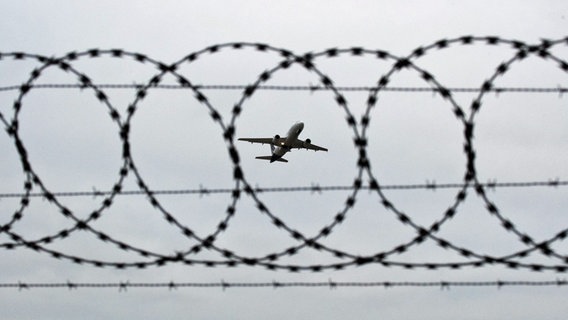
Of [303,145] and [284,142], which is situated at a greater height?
[284,142]

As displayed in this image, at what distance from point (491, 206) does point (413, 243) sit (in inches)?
57.9

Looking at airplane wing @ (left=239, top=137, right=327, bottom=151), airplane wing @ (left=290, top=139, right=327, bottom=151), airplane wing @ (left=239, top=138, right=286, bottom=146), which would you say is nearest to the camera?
airplane wing @ (left=239, top=138, right=286, bottom=146)

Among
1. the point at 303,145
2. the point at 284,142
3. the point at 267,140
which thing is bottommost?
the point at 303,145

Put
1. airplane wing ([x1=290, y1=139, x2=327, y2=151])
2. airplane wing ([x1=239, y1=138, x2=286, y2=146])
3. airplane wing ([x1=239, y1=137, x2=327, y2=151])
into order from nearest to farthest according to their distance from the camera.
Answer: airplane wing ([x1=239, y1=138, x2=286, y2=146])
airplane wing ([x1=239, y1=137, x2=327, y2=151])
airplane wing ([x1=290, y1=139, x2=327, y2=151])

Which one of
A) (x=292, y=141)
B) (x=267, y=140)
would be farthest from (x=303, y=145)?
(x=267, y=140)

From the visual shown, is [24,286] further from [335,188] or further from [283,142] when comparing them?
[283,142]

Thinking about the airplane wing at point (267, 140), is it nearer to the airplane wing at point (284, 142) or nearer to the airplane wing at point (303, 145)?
the airplane wing at point (284, 142)

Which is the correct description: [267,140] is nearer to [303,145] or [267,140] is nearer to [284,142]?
[284,142]

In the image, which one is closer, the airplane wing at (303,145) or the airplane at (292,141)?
the airplane at (292,141)

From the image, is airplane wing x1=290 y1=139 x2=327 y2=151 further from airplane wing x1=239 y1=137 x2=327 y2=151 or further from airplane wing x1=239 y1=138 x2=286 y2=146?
airplane wing x1=239 y1=138 x2=286 y2=146

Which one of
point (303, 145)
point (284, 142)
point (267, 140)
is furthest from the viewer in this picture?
point (284, 142)

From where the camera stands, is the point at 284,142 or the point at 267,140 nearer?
the point at 267,140

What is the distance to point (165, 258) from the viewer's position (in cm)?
1761

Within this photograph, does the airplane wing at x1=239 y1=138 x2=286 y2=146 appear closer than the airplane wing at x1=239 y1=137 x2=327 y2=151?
Yes
